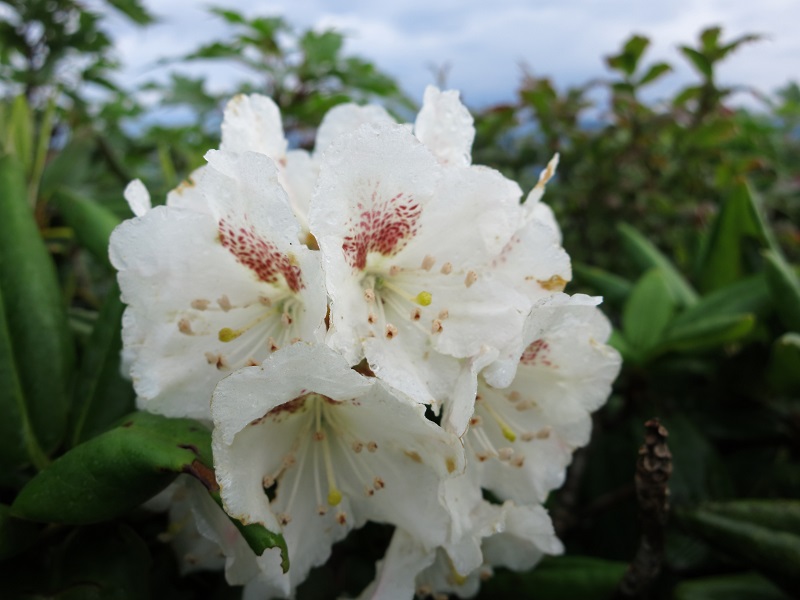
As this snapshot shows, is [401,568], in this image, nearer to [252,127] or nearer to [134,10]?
[252,127]

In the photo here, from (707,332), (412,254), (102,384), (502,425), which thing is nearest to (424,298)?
(412,254)

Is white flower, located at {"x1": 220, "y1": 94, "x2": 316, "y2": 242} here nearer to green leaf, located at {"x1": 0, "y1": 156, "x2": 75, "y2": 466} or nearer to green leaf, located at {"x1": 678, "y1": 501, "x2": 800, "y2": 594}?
green leaf, located at {"x1": 0, "y1": 156, "x2": 75, "y2": 466}

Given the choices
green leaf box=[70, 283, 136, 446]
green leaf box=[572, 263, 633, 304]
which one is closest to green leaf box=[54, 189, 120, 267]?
green leaf box=[70, 283, 136, 446]

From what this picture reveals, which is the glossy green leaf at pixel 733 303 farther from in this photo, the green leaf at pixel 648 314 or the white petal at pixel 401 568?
the white petal at pixel 401 568

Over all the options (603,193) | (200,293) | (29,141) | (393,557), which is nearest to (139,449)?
(200,293)

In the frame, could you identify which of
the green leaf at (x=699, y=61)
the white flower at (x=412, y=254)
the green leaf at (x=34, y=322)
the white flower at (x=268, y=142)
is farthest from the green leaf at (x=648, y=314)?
the green leaf at (x=34, y=322)
